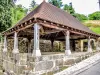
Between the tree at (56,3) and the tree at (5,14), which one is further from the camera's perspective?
the tree at (56,3)

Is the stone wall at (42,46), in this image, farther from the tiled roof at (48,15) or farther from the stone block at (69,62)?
the stone block at (69,62)

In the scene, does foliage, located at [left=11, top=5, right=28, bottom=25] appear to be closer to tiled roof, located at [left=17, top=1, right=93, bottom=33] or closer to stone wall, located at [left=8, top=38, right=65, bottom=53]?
stone wall, located at [left=8, top=38, right=65, bottom=53]

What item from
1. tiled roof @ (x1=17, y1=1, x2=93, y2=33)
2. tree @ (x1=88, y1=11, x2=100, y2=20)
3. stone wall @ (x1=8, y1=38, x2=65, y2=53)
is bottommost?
stone wall @ (x1=8, y1=38, x2=65, y2=53)

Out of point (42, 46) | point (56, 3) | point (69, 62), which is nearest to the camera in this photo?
point (69, 62)

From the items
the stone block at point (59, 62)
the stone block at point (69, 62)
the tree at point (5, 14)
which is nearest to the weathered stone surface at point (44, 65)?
the stone block at point (59, 62)

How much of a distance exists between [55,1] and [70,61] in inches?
1186

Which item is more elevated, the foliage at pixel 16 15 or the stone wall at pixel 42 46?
the foliage at pixel 16 15

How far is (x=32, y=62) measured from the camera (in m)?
8.20

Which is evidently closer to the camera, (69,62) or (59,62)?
(59,62)

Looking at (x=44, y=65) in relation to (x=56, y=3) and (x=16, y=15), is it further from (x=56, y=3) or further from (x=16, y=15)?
(x=56, y=3)

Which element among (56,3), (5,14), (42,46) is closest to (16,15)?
(5,14)

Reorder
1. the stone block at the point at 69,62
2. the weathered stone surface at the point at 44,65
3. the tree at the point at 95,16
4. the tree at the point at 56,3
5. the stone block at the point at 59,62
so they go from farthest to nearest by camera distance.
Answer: the tree at the point at 95,16 < the tree at the point at 56,3 < the stone block at the point at 69,62 < the stone block at the point at 59,62 < the weathered stone surface at the point at 44,65

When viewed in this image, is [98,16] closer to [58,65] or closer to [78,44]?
[78,44]

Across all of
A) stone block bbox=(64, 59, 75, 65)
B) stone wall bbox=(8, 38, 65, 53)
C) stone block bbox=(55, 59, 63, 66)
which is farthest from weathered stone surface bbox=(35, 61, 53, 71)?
stone wall bbox=(8, 38, 65, 53)
